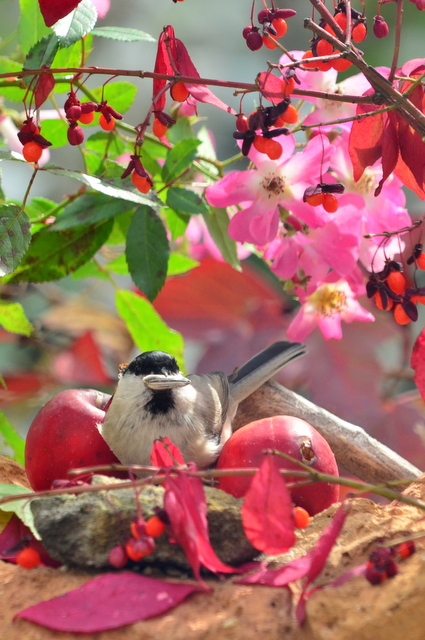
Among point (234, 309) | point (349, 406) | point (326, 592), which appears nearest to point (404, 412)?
point (349, 406)

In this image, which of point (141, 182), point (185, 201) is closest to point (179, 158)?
point (185, 201)

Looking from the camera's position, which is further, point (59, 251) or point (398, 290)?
point (59, 251)

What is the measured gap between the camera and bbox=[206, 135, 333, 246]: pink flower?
621 mm

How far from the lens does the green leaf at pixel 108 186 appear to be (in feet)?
1.89

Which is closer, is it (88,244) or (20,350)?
(88,244)

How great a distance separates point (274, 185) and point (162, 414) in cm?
23

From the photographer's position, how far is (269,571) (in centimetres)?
45

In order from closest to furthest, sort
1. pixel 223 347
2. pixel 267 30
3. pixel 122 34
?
pixel 267 30
pixel 122 34
pixel 223 347

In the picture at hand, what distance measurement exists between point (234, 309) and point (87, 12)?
1.51ft

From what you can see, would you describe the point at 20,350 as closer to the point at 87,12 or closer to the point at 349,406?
the point at 349,406

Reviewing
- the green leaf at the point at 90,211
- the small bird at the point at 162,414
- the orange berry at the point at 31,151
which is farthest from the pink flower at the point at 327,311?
the orange berry at the point at 31,151

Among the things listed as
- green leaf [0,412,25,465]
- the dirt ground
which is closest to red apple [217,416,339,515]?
the dirt ground

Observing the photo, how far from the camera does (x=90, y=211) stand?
2.20ft

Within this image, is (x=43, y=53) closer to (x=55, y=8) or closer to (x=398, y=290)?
(x=55, y=8)
